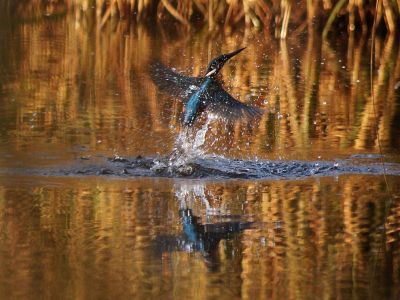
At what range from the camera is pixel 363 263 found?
5.25 m

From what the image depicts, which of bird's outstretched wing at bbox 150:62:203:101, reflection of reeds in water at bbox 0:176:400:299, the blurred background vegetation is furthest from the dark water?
the blurred background vegetation

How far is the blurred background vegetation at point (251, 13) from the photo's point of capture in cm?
1733

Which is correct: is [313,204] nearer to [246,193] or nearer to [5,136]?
[246,193]

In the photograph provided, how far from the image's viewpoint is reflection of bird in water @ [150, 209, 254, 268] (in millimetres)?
5430

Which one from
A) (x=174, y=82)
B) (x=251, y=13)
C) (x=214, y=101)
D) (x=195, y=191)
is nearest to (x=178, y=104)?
(x=174, y=82)

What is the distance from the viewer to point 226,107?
23.5 feet

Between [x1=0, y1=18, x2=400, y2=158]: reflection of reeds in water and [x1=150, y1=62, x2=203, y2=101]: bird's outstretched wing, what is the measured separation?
524mm

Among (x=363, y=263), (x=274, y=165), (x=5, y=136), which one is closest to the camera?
(x=363, y=263)

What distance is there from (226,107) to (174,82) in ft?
2.15

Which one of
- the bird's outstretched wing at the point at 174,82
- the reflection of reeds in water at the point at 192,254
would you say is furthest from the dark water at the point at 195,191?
the bird's outstretched wing at the point at 174,82

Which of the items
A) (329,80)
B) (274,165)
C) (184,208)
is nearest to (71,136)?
(274,165)

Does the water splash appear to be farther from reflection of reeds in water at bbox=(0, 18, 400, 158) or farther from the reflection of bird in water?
the reflection of bird in water

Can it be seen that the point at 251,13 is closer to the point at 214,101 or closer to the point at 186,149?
the point at 186,149

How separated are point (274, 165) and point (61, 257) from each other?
2.55 metres
